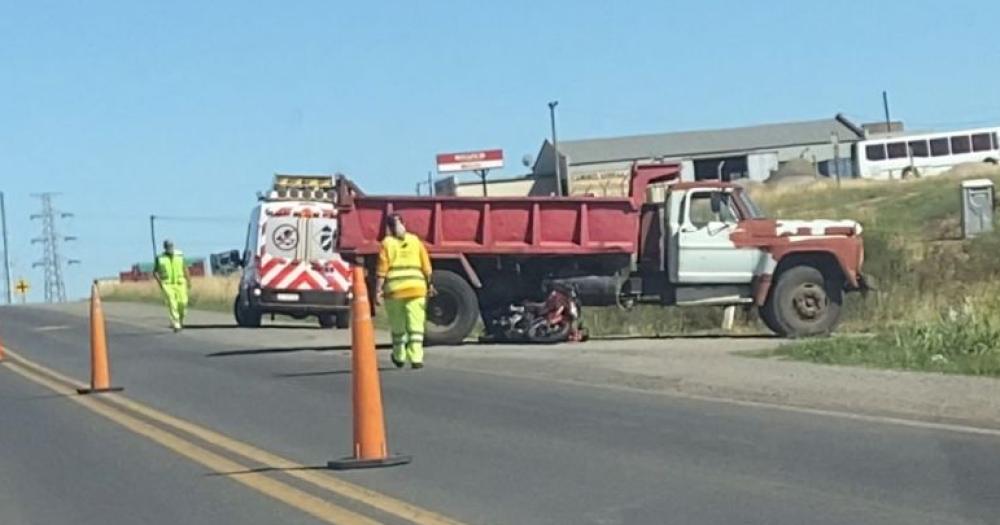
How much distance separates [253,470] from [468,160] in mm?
73422

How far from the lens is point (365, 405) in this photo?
11.3 m

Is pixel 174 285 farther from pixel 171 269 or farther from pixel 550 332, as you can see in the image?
pixel 550 332

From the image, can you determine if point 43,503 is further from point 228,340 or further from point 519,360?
point 228,340

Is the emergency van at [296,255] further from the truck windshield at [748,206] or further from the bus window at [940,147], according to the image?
the bus window at [940,147]

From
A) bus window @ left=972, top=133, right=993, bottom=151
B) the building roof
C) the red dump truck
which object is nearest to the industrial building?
the building roof

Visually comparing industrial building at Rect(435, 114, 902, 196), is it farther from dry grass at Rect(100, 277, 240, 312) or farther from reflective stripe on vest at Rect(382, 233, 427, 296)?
reflective stripe on vest at Rect(382, 233, 427, 296)

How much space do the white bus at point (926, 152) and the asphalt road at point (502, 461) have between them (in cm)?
6375

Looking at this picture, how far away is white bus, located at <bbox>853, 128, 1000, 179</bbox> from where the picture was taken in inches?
3103

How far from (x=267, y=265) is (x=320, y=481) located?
70.4 ft

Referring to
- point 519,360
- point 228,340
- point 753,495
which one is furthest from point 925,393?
point 228,340

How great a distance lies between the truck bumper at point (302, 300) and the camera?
104ft

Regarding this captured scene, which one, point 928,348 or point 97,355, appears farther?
point 928,348

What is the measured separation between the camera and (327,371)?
67.1 ft

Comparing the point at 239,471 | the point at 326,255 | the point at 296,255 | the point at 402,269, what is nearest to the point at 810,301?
the point at 402,269
